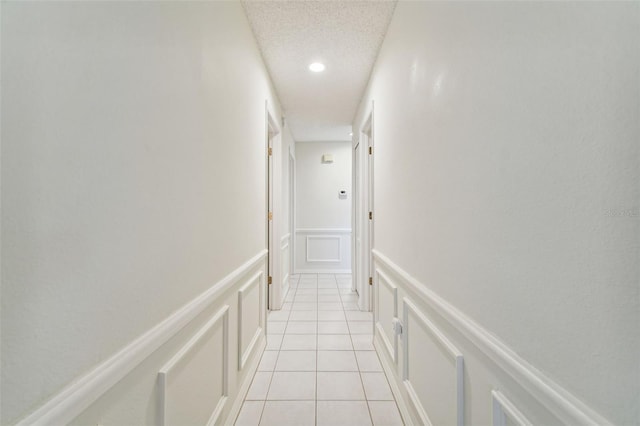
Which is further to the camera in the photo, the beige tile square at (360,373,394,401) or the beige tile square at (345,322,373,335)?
the beige tile square at (345,322,373,335)

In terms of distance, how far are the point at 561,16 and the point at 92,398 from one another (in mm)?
1264

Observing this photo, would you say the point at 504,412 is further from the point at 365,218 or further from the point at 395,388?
the point at 365,218

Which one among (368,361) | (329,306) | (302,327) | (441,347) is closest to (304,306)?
(329,306)

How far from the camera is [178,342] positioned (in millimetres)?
975

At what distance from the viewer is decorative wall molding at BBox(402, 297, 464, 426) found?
0.96 meters

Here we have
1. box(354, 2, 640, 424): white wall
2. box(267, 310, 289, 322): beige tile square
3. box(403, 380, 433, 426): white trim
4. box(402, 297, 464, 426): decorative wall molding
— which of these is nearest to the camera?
box(354, 2, 640, 424): white wall

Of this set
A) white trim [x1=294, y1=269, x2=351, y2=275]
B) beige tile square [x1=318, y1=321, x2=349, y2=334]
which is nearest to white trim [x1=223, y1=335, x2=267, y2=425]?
beige tile square [x1=318, y1=321, x2=349, y2=334]

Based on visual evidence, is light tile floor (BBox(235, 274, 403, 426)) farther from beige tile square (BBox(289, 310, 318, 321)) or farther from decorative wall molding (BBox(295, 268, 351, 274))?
decorative wall molding (BBox(295, 268, 351, 274))

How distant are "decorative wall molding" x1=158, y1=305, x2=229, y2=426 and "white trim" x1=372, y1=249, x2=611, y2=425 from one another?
0.96 meters

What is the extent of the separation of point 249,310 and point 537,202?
1.79 meters

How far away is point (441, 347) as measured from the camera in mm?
1119

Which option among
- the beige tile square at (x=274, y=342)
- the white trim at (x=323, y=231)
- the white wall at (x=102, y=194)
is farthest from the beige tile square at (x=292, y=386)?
the white trim at (x=323, y=231)

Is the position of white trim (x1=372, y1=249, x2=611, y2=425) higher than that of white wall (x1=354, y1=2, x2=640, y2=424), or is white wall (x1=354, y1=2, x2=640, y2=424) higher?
white wall (x1=354, y1=2, x2=640, y2=424)

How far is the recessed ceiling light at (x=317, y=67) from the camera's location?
251 cm
